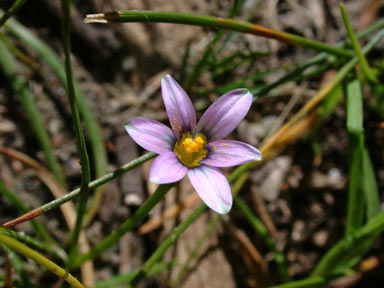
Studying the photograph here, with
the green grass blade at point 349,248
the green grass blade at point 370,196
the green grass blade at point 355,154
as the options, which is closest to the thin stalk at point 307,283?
the green grass blade at point 349,248

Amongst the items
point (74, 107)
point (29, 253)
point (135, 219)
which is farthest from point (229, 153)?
point (29, 253)

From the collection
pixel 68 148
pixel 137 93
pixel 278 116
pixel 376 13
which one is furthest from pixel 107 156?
pixel 376 13

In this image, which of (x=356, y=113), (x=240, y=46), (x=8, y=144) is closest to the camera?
(x=356, y=113)

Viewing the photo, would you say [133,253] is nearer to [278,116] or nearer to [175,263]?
[175,263]

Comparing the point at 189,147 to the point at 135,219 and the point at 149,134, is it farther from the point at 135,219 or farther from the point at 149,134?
the point at 135,219

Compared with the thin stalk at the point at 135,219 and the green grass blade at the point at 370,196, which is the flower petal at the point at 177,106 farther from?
the green grass blade at the point at 370,196

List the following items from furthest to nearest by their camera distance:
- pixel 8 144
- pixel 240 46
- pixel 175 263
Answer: pixel 240 46 → pixel 8 144 → pixel 175 263

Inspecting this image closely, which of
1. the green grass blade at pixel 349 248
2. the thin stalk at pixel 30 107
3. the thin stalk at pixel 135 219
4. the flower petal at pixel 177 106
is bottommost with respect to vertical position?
the green grass blade at pixel 349 248
